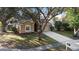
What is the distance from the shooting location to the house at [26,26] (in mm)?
2955

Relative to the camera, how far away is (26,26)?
9.70 ft

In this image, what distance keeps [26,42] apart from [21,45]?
120mm

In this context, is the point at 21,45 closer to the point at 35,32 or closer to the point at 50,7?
the point at 35,32

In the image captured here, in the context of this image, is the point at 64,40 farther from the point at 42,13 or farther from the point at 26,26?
the point at 26,26

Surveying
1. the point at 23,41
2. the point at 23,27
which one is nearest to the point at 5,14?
the point at 23,27

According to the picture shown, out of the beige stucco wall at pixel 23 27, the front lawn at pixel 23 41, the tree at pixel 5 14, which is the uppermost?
the tree at pixel 5 14

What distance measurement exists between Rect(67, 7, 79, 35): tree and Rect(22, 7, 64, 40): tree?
0.18 meters

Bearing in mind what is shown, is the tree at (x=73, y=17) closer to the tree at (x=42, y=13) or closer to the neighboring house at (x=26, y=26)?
the tree at (x=42, y=13)

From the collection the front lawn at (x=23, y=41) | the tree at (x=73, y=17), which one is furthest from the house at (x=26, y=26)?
the tree at (x=73, y=17)

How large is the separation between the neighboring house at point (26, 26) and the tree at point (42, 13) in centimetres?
9

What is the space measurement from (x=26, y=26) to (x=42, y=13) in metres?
0.42
